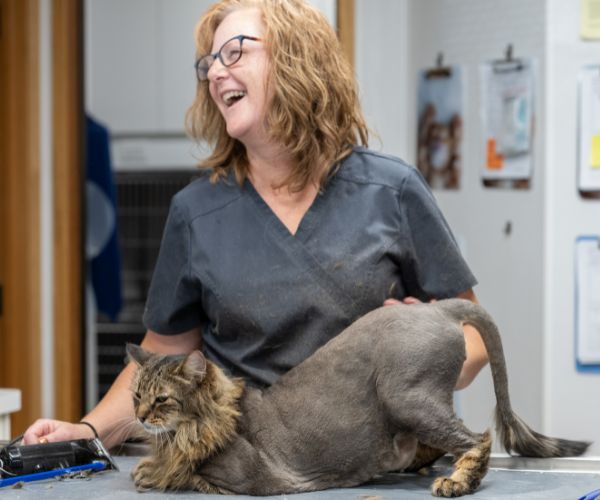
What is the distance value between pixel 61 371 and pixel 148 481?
6.93 ft

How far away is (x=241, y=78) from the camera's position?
1567 mm

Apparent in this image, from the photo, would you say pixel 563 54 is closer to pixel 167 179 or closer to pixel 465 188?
pixel 465 188

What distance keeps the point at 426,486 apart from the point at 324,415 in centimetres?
18

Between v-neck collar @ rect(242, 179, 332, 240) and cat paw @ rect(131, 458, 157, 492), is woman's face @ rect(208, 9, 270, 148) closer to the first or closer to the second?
v-neck collar @ rect(242, 179, 332, 240)

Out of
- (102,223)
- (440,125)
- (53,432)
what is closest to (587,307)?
(440,125)

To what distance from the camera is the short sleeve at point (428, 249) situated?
160 centimetres

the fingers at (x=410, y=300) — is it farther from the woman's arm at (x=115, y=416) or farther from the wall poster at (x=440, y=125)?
the wall poster at (x=440, y=125)

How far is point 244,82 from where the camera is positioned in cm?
157

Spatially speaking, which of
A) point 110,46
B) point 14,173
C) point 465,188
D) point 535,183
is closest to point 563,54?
point 535,183

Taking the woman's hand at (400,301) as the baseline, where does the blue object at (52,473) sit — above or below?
below

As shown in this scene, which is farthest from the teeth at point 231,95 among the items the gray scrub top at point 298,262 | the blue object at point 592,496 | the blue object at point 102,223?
the blue object at point 102,223

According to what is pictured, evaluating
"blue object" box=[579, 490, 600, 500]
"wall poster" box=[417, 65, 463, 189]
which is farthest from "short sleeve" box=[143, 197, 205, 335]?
"wall poster" box=[417, 65, 463, 189]

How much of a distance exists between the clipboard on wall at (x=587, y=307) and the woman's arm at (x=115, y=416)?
128 cm

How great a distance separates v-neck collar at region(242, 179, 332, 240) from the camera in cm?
157
